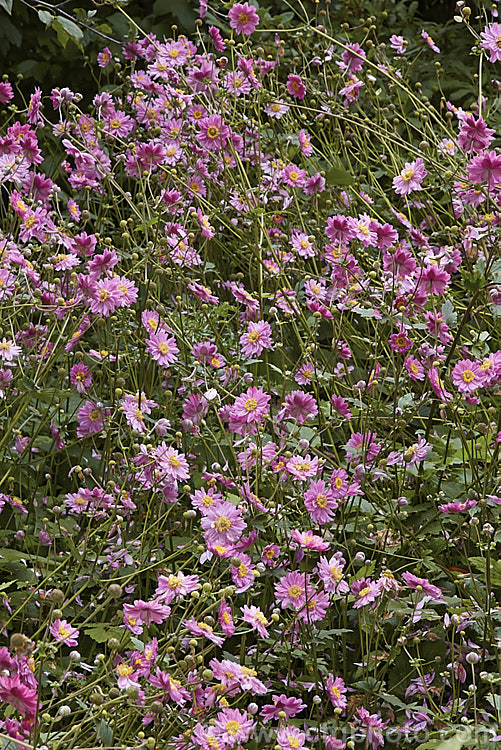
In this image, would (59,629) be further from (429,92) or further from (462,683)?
(429,92)

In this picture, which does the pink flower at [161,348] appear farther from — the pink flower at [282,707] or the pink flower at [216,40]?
the pink flower at [216,40]

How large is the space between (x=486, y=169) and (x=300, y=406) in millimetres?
625

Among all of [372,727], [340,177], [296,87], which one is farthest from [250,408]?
[296,87]

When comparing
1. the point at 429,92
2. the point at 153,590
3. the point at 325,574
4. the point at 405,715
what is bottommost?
the point at 153,590

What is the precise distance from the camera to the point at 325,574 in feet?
5.44

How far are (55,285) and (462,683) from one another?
1253 millimetres

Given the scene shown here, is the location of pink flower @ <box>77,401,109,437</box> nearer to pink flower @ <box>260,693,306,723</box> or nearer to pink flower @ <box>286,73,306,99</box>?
pink flower @ <box>260,693,306,723</box>

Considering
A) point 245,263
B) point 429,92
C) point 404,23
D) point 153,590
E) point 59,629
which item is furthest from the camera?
point 404,23

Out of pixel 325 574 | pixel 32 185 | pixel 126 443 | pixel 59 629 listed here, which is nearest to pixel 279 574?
pixel 325 574

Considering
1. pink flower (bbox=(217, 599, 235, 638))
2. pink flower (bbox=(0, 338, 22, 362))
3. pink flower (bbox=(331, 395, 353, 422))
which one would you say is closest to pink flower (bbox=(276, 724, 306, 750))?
pink flower (bbox=(217, 599, 235, 638))

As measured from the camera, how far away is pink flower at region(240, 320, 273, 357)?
208 centimetres

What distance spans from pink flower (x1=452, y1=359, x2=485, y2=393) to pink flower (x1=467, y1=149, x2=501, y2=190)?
1.25 ft

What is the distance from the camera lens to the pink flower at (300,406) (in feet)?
6.00

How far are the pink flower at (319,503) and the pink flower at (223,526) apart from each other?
18cm
